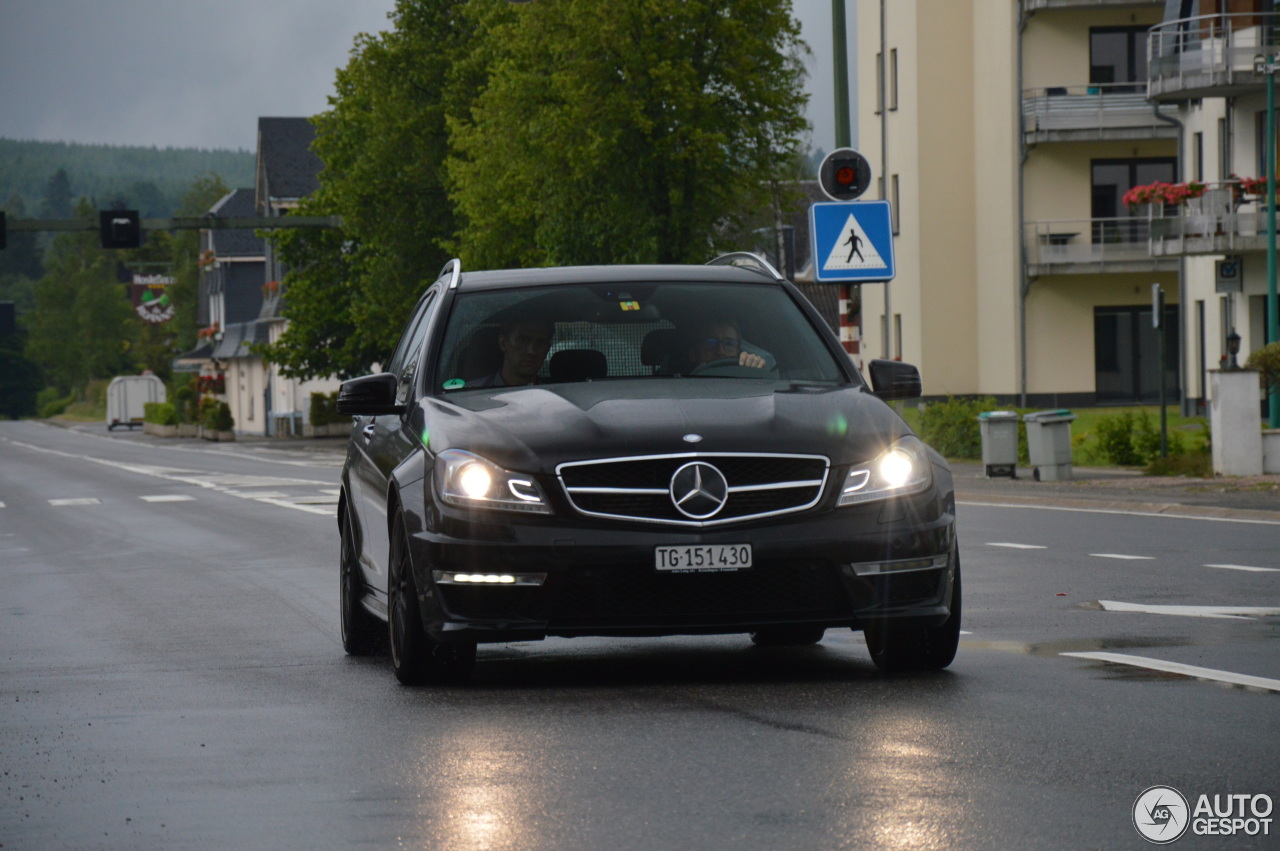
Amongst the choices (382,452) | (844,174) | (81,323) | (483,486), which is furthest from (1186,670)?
(81,323)

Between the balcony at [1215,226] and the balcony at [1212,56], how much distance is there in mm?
2076

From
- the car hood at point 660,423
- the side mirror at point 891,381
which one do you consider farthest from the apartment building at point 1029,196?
the car hood at point 660,423

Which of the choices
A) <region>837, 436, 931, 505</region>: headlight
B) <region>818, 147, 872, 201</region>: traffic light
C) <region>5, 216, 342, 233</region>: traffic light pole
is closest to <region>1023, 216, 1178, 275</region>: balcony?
<region>5, 216, 342, 233</region>: traffic light pole

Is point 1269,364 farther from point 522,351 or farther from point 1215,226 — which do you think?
point 1215,226

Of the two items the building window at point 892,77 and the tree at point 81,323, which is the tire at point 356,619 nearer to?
the building window at point 892,77

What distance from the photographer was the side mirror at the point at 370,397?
366 inches

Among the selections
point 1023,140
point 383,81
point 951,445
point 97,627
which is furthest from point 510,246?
point 97,627

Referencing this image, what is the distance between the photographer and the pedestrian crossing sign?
877 inches

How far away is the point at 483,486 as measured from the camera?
7.97 m

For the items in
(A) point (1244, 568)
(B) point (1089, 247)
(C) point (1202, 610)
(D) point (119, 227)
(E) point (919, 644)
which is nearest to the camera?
(E) point (919, 644)

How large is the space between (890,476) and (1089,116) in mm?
51282

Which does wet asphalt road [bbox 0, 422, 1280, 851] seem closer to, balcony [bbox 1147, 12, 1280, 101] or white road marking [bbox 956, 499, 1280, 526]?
white road marking [bbox 956, 499, 1280, 526]

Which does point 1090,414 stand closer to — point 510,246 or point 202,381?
point 510,246

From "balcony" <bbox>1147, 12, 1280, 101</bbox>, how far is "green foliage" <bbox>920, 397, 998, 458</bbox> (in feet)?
45.3
